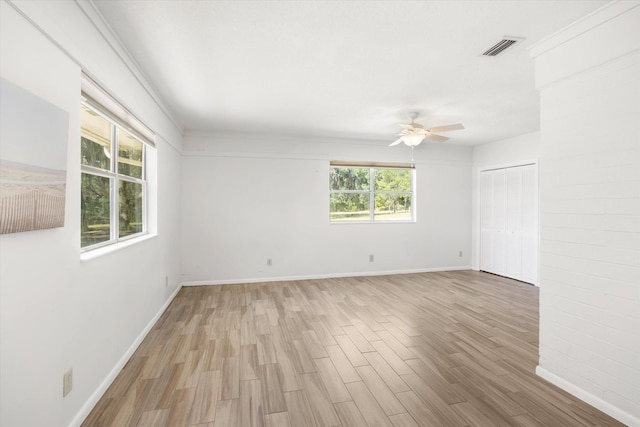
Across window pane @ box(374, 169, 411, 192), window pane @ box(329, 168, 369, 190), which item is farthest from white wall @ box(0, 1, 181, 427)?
window pane @ box(374, 169, 411, 192)

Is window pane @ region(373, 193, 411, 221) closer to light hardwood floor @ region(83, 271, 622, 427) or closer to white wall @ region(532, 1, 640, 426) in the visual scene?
light hardwood floor @ region(83, 271, 622, 427)

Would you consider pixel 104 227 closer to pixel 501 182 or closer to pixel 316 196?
pixel 316 196

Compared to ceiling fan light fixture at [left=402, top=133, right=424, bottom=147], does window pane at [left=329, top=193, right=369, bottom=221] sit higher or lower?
lower

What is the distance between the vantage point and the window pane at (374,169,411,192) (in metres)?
6.08

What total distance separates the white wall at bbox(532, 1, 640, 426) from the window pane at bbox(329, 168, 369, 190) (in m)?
3.72

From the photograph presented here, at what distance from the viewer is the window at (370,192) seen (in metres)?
5.82

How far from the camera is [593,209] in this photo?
6.62ft

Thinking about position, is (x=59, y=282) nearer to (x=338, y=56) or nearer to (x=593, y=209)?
(x=338, y=56)

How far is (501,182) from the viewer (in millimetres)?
5762

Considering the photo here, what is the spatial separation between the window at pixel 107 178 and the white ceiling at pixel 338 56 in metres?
0.62

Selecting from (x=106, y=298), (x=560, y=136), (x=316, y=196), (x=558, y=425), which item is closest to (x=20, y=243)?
(x=106, y=298)

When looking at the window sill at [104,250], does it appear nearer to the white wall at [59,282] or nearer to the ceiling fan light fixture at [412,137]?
the white wall at [59,282]

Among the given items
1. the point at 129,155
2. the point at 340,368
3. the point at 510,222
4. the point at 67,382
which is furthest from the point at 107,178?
the point at 510,222

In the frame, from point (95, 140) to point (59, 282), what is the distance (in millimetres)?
1126
